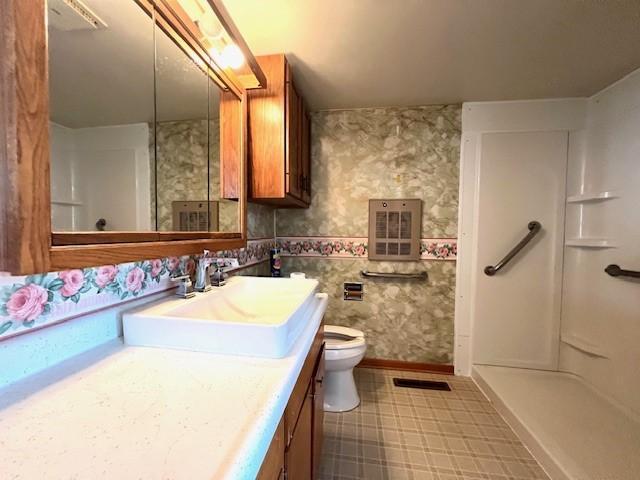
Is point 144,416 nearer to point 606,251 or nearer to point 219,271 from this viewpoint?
point 219,271

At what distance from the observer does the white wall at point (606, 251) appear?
1.53 m

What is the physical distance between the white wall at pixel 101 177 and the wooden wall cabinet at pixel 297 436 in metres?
0.61

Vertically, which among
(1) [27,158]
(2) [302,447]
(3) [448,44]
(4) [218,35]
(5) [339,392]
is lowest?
(5) [339,392]

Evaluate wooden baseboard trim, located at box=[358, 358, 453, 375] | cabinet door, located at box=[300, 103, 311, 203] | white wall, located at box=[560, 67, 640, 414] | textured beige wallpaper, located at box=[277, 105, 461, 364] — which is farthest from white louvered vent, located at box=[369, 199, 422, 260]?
white wall, located at box=[560, 67, 640, 414]

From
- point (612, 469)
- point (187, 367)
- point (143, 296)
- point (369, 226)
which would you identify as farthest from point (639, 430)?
point (143, 296)

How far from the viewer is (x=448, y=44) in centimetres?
135

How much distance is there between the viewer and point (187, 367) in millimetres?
576

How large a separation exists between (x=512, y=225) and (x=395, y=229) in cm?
82

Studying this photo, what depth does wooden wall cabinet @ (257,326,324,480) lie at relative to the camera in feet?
1.77

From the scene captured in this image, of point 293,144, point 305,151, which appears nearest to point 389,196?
point 305,151

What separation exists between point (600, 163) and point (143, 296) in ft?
8.54

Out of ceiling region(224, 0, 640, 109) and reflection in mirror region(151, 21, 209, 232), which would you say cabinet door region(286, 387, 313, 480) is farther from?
ceiling region(224, 0, 640, 109)

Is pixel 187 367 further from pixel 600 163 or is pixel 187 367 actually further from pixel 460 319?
pixel 600 163

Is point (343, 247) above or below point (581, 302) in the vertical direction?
above
